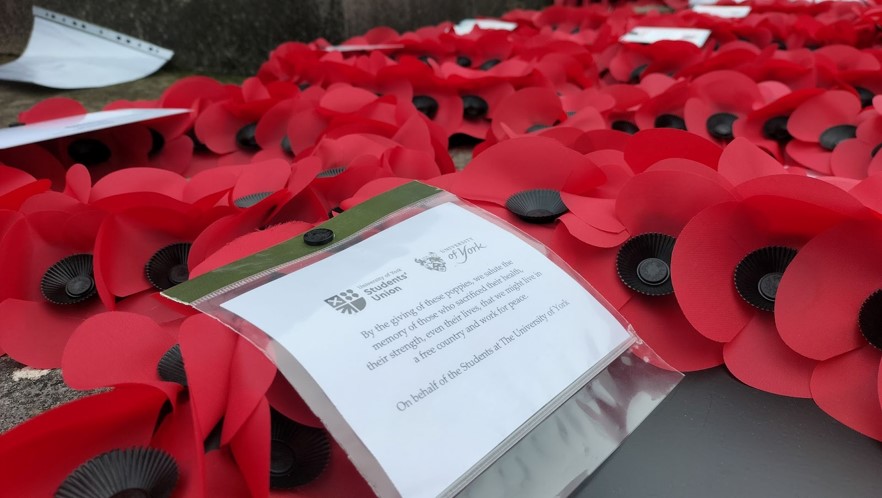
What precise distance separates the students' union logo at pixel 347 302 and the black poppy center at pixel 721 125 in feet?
2.80

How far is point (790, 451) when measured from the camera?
1.53ft

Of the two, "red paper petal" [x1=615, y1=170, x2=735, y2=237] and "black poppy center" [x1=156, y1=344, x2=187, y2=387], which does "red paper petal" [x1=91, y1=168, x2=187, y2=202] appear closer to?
"black poppy center" [x1=156, y1=344, x2=187, y2=387]

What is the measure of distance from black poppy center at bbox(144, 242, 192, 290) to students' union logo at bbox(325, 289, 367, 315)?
0.28 m

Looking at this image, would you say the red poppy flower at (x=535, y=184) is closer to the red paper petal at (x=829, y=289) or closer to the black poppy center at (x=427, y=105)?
the red paper petal at (x=829, y=289)

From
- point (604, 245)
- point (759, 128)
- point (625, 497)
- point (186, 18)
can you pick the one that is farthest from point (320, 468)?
point (186, 18)

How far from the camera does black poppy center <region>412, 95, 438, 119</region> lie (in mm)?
1253

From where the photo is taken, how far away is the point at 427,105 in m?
1.25

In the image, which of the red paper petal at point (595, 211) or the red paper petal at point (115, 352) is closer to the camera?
the red paper petal at point (115, 352)

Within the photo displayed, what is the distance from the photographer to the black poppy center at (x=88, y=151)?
103 cm

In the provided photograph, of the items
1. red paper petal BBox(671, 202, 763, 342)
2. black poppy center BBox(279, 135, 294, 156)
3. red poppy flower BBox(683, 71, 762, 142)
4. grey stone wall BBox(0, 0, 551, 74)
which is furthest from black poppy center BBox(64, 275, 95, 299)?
grey stone wall BBox(0, 0, 551, 74)

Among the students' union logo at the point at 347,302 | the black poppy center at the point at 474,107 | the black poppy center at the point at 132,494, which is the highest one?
the students' union logo at the point at 347,302

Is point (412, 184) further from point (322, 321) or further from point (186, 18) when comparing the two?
point (186, 18)

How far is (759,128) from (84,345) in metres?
1.04

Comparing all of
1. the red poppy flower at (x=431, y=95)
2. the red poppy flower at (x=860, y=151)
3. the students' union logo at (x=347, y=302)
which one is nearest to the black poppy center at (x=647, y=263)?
the students' union logo at (x=347, y=302)
